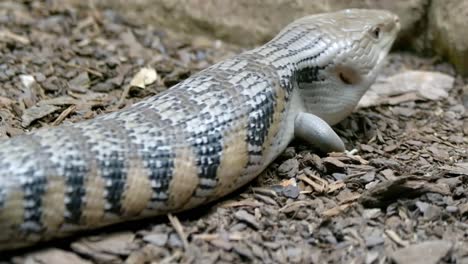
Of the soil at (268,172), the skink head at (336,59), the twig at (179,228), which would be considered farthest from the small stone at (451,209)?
the twig at (179,228)

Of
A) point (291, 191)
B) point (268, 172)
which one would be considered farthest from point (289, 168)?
point (291, 191)

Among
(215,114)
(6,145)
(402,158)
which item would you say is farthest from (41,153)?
(402,158)

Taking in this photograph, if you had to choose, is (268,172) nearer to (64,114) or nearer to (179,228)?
(179,228)

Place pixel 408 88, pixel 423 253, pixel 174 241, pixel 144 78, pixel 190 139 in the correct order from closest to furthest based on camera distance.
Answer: pixel 423 253 → pixel 174 241 → pixel 190 139 → pixel 144 78 → pixel 408 88

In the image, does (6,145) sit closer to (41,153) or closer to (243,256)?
(41,153)

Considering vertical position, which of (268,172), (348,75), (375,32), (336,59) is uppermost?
(375,32)

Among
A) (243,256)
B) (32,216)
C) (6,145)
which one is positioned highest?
(6,145)

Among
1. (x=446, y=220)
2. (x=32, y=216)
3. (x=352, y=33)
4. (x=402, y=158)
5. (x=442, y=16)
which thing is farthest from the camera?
(x=442, y=16)
